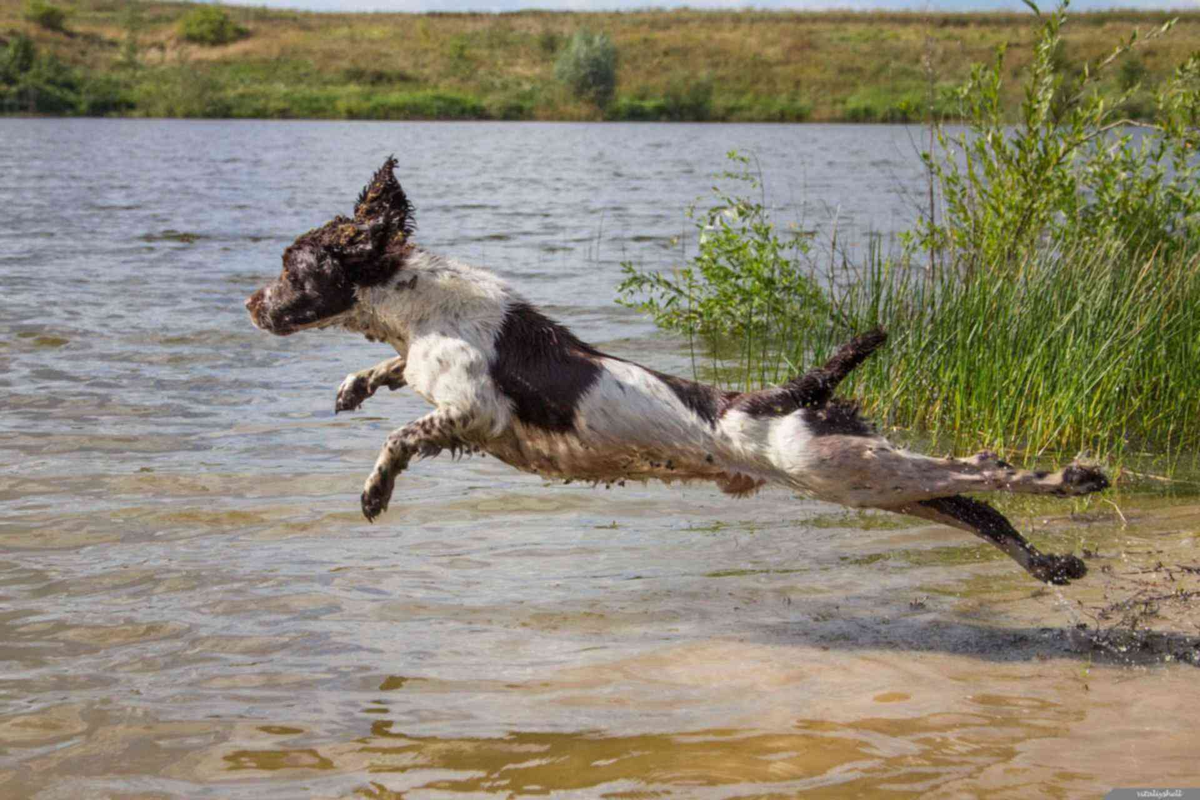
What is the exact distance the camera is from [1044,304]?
7770mm

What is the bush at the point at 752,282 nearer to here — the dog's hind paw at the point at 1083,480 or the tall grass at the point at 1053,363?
the tall grass at the point at 1053,363

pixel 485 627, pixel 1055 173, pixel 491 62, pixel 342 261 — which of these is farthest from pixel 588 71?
pixel 485 627

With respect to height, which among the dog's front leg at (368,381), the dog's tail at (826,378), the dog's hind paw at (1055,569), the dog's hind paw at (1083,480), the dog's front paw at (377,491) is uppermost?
the dog's tail at (826,378)

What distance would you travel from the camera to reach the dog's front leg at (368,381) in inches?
229

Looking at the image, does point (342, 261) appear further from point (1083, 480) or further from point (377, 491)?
point (1083, 480)

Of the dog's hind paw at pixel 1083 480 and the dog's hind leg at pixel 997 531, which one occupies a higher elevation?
the dog's hind paw at pixel 1083 480

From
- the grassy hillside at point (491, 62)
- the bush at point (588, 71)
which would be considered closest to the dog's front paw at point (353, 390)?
the grassy hillside at point (491, 62)

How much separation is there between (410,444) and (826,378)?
68.0 inches

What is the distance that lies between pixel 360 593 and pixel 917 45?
279ft

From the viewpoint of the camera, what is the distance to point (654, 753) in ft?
14.0

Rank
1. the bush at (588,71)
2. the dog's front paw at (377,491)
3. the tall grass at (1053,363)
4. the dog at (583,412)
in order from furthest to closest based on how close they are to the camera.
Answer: the bush at (588,71), the tall grass at (1053,363), the dog's front paw at (377,491), the dog at (583,412)

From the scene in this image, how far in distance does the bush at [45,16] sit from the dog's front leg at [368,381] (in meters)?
92.6

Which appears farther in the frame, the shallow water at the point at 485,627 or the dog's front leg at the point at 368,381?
the dog's front leg at the point at 368,381

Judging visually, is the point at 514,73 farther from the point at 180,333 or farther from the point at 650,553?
the point at 650,553
